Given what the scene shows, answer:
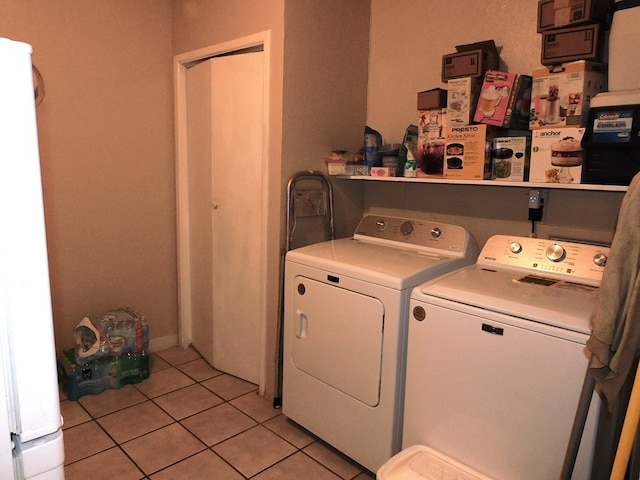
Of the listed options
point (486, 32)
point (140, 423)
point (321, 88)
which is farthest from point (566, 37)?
point (140, 423)

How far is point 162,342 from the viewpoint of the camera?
127 inches

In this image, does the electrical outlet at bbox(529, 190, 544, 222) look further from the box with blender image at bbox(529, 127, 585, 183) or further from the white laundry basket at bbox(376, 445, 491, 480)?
the white laundry basket at bbox(376, 445, 491, 480)

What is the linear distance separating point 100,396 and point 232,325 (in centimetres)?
81

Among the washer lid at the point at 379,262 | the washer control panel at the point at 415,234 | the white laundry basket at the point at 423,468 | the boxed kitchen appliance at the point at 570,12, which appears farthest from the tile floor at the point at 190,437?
the boxed kitchen appliance at the point at 570,12

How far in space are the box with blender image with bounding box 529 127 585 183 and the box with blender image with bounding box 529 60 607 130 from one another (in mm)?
39

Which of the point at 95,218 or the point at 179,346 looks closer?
the point at 95,218

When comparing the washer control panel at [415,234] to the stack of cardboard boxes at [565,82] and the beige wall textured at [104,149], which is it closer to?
the stack of cardboard boxes at [565,82]

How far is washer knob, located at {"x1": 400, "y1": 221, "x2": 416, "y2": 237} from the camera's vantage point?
7.73 ft

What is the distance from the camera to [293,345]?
7.38 feet

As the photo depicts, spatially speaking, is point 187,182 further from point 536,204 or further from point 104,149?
point 536,204

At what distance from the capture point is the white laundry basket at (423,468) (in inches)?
63.6

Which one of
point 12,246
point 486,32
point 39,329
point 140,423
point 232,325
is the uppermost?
point 486,32

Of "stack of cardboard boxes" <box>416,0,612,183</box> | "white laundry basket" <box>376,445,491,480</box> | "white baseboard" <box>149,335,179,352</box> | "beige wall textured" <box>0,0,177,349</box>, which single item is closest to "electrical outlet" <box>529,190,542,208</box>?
"stack of cardboard boxes" <box>416,0,612,183</box>

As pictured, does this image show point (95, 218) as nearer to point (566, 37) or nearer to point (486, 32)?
point (486, 32)
